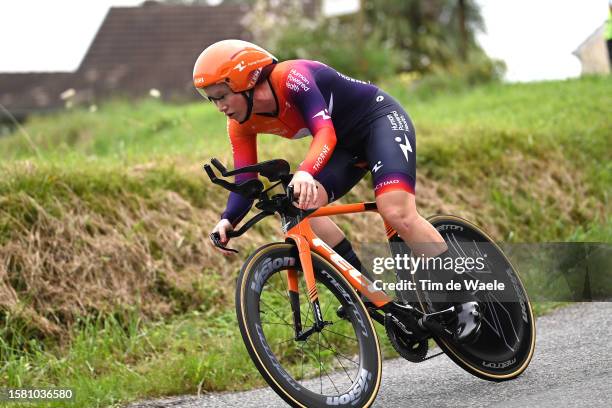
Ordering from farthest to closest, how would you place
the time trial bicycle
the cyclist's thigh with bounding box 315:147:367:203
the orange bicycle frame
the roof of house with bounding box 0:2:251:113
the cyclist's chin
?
the roof of house with bounding box 0:2:251:113 → the cyclist's thigh with bounding box 315:147:367:203 → the cyclist's chin → the orange bicycle frame → the time trial bicycle

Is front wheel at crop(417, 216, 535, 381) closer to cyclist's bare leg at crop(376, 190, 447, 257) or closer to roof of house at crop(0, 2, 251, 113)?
cyclist's bare leg at crop(376, 190, 447, 257)

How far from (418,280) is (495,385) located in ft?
2.51

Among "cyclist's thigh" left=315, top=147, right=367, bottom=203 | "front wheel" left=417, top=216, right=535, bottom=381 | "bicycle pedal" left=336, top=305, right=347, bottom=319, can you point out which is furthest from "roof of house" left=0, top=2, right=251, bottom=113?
"bicycle pedal" left=336, top=305, right=347, bottom=319

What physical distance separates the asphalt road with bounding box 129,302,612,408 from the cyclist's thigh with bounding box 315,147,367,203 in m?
1.21

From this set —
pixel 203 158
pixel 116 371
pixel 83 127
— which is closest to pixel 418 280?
pixel 116 371

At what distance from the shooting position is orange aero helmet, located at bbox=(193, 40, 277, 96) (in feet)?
16.1

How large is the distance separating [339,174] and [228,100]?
807 mm

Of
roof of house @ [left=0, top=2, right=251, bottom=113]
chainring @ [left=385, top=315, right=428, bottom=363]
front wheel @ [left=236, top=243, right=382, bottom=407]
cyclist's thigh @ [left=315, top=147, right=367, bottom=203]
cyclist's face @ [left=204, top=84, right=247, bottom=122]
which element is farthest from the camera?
roof of house @ [left=0, top=2, right=251, bottom=113]

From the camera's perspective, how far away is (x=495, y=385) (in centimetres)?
560

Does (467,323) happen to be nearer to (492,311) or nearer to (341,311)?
(492,311)

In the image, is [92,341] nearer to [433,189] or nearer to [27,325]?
[27,325]

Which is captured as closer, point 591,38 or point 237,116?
point 237,116

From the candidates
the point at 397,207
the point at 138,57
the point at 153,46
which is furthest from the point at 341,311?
the point at 153,46

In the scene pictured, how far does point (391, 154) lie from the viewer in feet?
17.2
